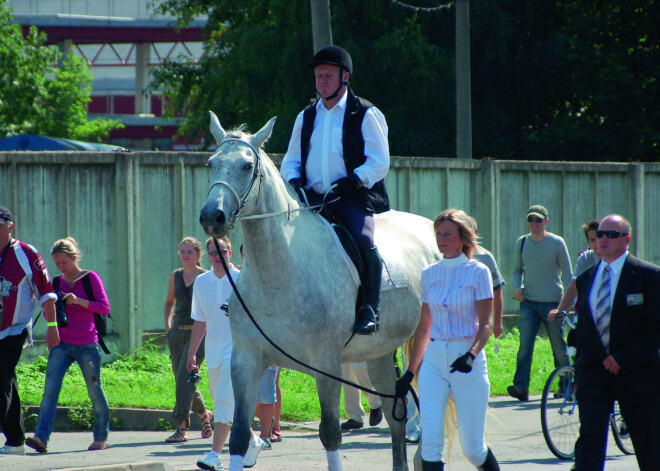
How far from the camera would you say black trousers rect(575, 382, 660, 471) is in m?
6.50

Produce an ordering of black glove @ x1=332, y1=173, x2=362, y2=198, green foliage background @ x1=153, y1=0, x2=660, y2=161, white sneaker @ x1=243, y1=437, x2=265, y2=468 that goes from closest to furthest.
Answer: black glove @ x1=332, y1=173, x2=362, y2=198, white sneaker @ x1=243, y1=437, x2=265, y2=468, green foliage background @ x1=153, y1=0, x2=660, y2=161

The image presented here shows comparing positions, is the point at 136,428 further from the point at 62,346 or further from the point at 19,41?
the point at 19,41

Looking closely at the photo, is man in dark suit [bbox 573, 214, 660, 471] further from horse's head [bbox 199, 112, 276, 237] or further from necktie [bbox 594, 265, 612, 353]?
horse's head [bbox 199, 112, 276, 237]

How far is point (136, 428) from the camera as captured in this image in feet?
36.3

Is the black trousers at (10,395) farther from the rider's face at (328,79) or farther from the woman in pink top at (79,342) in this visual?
the rider's face at (328,79)

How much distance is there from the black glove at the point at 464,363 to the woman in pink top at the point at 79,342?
15.1 ft

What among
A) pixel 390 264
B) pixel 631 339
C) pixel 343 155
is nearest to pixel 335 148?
pixel 343 155

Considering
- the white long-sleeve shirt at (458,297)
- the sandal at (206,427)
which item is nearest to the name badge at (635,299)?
the white long-sleeve shirt at (458,297)

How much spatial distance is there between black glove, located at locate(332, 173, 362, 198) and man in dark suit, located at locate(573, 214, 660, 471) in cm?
185

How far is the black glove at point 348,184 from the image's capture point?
24.8 ft

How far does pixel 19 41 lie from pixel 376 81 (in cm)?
1459

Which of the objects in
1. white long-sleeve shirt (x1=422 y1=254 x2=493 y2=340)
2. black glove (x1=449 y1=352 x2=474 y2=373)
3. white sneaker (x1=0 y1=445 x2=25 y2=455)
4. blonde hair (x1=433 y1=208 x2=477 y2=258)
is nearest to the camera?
black glove (x1=449 y1=352 x2=474 y2=373)

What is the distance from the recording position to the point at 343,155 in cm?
781

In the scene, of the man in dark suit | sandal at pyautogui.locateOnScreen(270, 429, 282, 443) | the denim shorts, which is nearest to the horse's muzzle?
the man in dark suit
